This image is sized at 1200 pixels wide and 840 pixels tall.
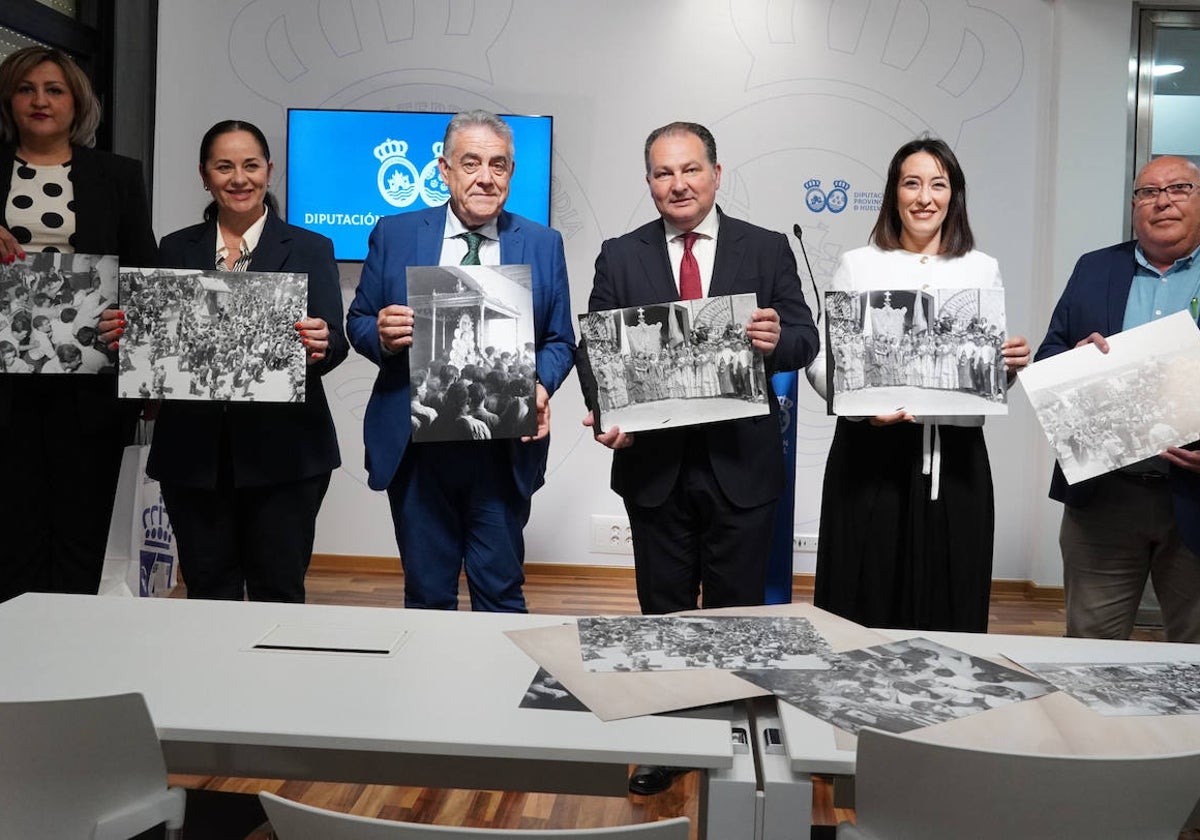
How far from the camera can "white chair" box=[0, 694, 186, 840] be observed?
3.68 ft

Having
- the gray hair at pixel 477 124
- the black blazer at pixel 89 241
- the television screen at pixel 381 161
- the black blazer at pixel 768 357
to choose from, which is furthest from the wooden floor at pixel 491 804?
the television screen at pixel 381 161

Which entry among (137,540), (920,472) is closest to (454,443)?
(920,472)

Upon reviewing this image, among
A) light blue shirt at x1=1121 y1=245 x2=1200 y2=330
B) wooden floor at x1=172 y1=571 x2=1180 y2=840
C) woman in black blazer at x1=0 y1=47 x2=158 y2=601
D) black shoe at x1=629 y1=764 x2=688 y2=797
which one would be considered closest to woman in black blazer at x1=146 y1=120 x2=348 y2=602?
woman in black blazer at x1=0 y1=47 x2=158 y2=601

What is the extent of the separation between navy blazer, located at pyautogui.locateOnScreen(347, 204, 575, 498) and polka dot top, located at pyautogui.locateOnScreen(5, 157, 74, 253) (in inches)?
32.5

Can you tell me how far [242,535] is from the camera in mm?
2664

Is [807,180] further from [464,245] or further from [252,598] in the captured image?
[252,598]

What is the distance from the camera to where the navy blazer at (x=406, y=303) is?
2.52 m

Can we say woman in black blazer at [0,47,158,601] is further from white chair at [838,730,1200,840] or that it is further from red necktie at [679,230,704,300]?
white chair at [838,730,1200,840]

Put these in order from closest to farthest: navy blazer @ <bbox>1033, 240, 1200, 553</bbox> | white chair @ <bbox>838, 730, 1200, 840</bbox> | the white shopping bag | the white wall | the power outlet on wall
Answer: white chair @ <bbox>838, 730, 1200, 840</bbox>, navy blazer @ <bbox>1033, 240, 1200, 553</bbox>, the white shopping bag, the white wall, the power outlet on wall

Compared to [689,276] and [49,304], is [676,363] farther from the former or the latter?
[49,304]

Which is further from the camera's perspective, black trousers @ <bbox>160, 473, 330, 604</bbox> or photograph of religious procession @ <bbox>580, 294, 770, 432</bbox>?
black trousers @ <bbox>160, 473, 330, 604</bbox>

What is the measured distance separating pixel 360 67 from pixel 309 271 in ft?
8.67


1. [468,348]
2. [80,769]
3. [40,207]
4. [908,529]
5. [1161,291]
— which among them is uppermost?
[40,207]

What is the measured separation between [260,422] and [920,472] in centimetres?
165
